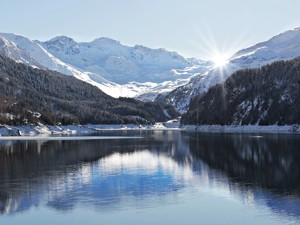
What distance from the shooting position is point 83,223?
32.2 m

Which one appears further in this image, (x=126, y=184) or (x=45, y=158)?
(x=45, y=158)

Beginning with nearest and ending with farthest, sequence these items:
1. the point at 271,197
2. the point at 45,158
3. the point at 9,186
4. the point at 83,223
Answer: the point at 83,223 < the point at 271,197 < the point at 9,186 < the point at 45,158

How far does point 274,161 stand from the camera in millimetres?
66250

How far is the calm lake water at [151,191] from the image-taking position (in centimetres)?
3369

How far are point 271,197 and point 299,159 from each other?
29.1m

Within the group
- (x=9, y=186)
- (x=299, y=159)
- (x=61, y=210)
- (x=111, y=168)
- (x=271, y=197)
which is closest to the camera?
(x=61, y=210)

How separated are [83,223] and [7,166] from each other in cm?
3476

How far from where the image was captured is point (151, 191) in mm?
43969

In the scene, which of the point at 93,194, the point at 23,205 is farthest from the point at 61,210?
the point at 93,194

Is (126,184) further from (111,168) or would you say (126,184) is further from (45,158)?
(45,158)

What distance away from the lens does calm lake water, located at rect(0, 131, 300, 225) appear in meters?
33.7

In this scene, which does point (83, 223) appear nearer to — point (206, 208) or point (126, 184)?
point (206, 208)

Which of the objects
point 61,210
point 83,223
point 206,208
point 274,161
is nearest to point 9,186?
point 61,210

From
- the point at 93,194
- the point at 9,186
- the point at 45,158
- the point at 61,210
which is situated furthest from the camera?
the point at 45,158
